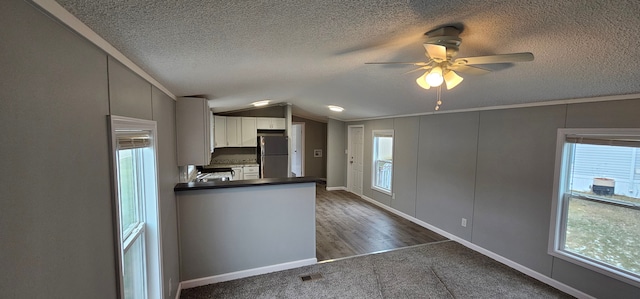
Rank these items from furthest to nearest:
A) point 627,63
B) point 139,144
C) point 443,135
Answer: point 443,135
point 627,63
point 139,144

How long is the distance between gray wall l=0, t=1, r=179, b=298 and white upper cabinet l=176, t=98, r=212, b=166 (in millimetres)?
1663

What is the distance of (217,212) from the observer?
282cm

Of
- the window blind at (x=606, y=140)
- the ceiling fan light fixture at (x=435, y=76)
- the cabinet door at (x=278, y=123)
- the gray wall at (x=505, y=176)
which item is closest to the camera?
the ceiling fan light fixture at (x=435, y=76)

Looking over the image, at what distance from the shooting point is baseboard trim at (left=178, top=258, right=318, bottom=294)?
110 inches

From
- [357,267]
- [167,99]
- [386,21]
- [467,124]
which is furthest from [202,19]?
[467,124]

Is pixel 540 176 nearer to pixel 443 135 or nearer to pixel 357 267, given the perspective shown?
pixel 443 135

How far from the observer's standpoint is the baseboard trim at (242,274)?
2782mm

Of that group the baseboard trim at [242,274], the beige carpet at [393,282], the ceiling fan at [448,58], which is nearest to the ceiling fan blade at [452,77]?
the ceiling fan at [448,58]

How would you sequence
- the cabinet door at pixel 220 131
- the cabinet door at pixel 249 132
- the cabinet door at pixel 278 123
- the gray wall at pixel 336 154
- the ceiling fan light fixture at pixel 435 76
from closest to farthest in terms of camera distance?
the ceiling fan light fixture at pixel 435 76 < the cabinet door at pixel 220 131 < the cabinet door at pixel 249 132 < the cabinet door at pixel 278 123 < the gray wall at pixel 336 154

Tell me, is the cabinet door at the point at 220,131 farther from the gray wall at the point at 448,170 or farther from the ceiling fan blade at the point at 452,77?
the ceiling fan blade at the point at 452,77

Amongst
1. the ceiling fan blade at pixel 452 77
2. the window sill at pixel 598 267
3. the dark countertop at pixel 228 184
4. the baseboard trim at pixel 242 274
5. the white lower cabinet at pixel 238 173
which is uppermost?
the ceiling fan blade at pixel 452 77

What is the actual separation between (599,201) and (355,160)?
4923mm

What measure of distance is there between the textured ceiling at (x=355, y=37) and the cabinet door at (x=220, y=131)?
150 inches

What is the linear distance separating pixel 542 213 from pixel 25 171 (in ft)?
13.3
